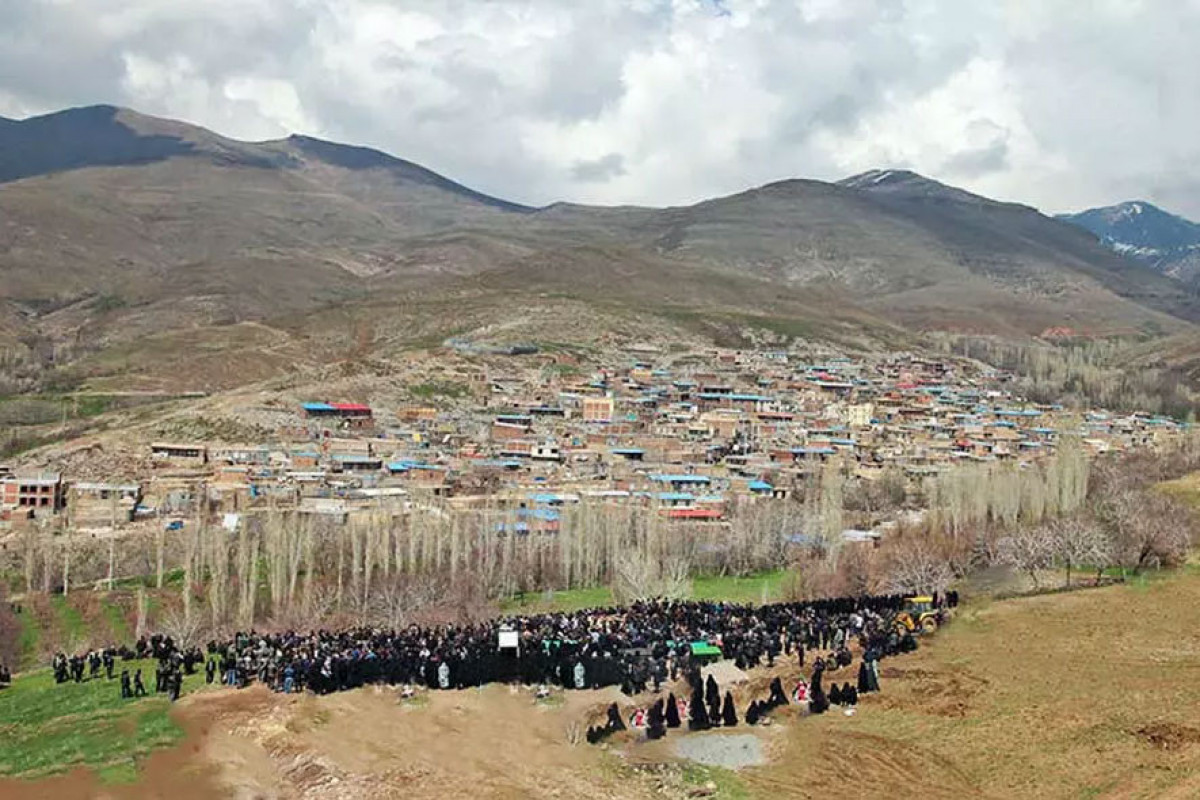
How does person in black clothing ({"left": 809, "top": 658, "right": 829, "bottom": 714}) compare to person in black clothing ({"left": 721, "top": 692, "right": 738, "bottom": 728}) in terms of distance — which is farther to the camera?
person in black clothing ({"left": 809, "top": 658, "right": 829, "bottom": 714})

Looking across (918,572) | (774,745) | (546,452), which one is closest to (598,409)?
(546,452)

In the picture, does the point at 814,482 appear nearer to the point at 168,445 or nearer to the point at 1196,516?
the point at 1196,516

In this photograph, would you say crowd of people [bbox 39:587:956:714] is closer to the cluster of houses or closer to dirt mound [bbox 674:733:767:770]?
dirt mound [bbox 674:733:767:770]

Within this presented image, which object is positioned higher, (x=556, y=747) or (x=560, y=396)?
(x=560, y=396)

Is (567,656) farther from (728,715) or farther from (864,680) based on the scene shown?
(864,680)

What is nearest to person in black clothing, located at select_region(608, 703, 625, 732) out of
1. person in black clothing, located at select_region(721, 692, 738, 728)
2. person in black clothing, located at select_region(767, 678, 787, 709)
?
person in black clothing, located at select_region(721, 692, 738, 728)

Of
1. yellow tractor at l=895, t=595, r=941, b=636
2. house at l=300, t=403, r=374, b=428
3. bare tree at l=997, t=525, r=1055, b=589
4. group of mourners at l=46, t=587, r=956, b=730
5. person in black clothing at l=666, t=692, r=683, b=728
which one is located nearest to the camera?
person in black clothing at l=666, t=692, r=683, b=728

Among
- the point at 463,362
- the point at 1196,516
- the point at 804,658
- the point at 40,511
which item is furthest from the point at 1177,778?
the point at 463,362
